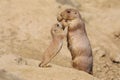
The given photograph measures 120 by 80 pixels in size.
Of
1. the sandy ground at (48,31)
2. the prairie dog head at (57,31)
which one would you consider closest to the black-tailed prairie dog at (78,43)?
the prairie dog head at (57,31)

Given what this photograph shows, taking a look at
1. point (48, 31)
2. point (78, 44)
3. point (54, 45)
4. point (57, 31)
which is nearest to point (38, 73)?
point (54, 45)

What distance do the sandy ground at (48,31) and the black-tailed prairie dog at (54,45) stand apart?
3475 mm

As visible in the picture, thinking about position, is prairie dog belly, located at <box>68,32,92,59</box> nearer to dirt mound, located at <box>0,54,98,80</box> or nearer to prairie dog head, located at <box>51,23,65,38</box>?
prairie dog head, located at <box>51,23,65,38</box>

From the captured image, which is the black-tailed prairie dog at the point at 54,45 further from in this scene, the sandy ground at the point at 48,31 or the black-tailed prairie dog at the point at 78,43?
the sandy ground at the point at 48,31

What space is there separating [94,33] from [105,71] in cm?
212

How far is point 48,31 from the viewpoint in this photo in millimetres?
12133

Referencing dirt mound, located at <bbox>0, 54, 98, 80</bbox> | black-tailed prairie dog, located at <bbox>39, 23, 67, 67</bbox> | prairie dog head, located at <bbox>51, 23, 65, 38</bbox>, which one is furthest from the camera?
prairie dog head, located at <bbox>51, 23, 65, 38</bbox>

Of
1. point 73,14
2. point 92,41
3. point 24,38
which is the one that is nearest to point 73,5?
point 92,41

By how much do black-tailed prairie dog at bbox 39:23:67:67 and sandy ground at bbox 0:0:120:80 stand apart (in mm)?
3475

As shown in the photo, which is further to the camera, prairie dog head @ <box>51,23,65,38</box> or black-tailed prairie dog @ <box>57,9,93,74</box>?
black-tailed prairie dog @ <box>57,9,93,74</box>

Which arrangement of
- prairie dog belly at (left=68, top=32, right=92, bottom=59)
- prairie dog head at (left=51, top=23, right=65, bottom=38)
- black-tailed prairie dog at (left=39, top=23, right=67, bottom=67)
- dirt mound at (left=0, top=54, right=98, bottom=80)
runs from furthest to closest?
prairie dog belly at (left=68, top=32, right=92, bottom=59) < prairie dog head at (left=51, top=23, right=65, bottom=38) < black-tailed prairie dog at (left=39, top=23, right=67, bottom=67) < dirt mound at (left=0, top=54, right=98, bottom=80)

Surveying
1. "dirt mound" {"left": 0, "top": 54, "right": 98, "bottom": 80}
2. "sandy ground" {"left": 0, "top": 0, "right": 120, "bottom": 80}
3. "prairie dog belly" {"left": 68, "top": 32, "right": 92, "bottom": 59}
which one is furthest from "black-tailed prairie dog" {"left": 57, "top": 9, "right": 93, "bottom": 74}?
"sandy ground" {"left": 0, "top": 0, "right": 120, "bottom": 80}

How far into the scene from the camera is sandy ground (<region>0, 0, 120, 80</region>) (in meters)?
10.9

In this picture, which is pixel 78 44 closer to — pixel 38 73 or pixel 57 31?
pixel 57 31
